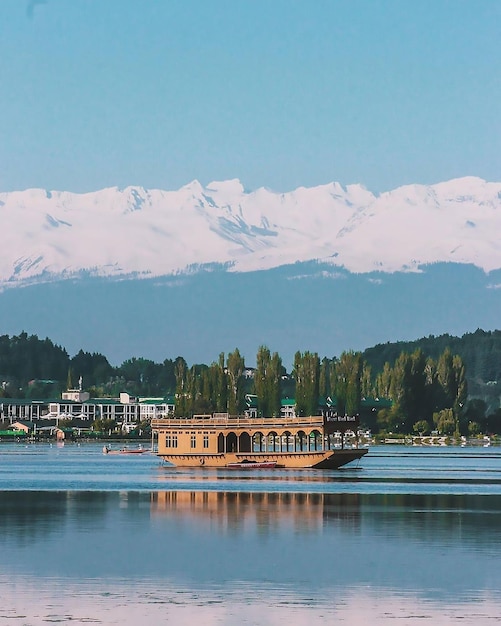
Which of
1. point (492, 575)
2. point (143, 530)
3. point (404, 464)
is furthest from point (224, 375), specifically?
point (492, 575)

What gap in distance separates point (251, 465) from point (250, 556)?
70.0 meters

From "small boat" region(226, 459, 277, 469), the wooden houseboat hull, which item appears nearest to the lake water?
the wooden houseboat hull

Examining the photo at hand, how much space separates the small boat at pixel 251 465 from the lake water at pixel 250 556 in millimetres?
31953

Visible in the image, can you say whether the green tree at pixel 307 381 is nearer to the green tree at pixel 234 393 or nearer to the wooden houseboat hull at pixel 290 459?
the green tree at pixel 234 393

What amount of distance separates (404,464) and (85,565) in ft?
312

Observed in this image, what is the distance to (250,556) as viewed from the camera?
143ft

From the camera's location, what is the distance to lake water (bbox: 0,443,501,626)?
33.1 meters

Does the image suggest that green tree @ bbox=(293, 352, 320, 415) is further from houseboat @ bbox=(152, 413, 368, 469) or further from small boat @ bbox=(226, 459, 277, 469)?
small boat @ bbox=(226, 459, 277, 469)

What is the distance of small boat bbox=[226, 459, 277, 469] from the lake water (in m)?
32.0

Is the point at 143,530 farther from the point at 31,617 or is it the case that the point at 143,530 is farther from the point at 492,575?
the point at 31,617

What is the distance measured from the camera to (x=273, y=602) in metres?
34.2

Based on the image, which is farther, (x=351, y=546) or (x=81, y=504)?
(x=81, y=504)

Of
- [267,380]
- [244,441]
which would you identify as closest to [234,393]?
[267,380]

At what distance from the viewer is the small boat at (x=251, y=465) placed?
370 ft
